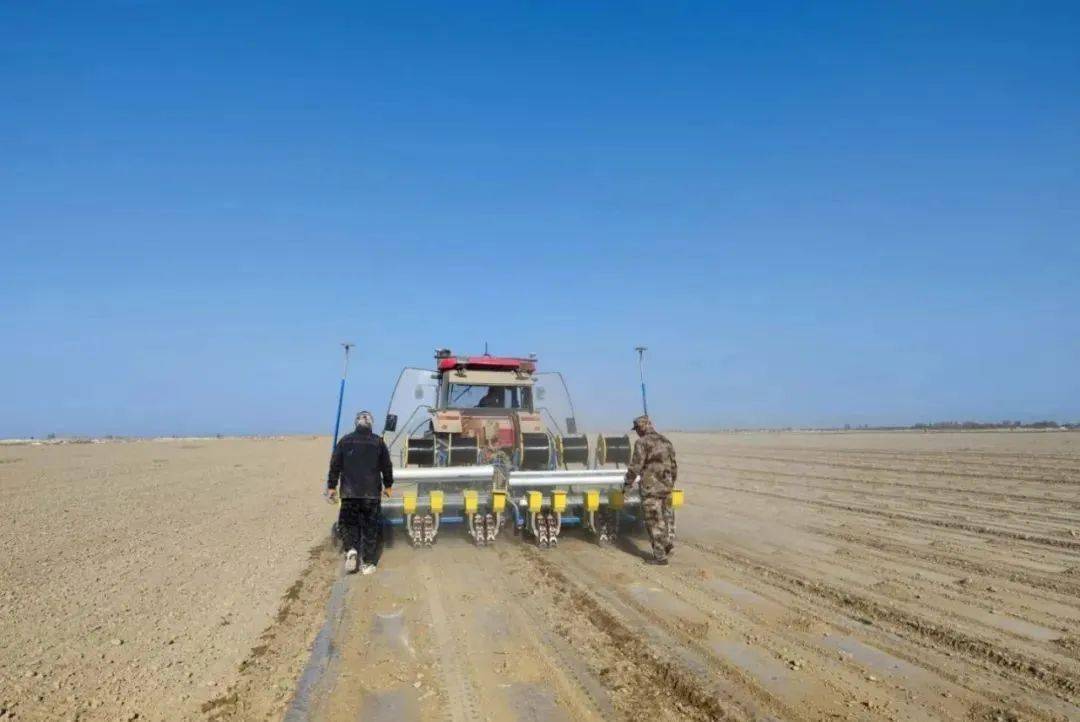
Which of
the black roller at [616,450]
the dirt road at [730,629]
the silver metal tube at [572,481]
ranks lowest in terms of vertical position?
the dirt road at [730,629]

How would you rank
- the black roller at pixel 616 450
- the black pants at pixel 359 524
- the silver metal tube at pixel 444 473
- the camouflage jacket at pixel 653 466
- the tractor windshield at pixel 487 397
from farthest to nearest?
the tractor windshield at pixel 487 397
the black roller at pixel 616 450
the silver metal tube at pixel 444 473
the camouflage jacket at pixel 653 466
the black pants at pixel 359 524

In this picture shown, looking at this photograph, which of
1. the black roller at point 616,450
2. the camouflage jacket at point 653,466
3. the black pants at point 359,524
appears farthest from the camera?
the black roller at point 616,450

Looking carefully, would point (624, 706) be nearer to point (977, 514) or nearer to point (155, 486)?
point (977, 514)

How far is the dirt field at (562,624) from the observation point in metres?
4.22

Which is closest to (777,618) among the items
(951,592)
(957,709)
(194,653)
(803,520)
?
(957,709)

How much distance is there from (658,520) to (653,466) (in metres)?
0.74

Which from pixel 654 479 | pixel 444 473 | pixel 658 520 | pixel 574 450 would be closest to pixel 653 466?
pixel 654 479

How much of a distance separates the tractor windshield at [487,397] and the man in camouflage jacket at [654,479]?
11.4 ft

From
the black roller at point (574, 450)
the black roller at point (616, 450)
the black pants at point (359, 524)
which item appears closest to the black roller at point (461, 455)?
the black roller at point (574, 450)

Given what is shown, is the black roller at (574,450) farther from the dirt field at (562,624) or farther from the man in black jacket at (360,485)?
the man in black jacket at (360,485)

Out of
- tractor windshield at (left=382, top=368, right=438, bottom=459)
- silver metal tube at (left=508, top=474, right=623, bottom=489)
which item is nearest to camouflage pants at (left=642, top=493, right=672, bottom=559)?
silver metal tube at (left=508, top=474, right=623, bottom=489)

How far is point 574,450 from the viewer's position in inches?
424

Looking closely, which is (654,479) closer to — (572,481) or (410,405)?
(572,481)

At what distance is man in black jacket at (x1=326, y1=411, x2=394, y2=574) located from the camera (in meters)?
8.11
